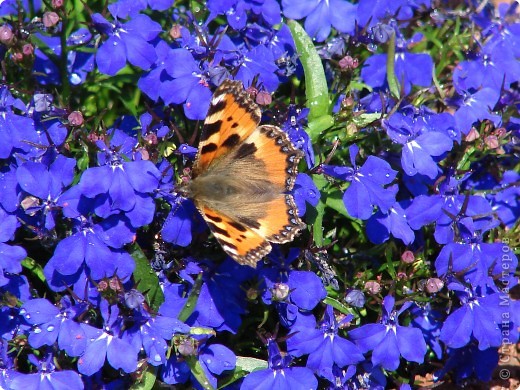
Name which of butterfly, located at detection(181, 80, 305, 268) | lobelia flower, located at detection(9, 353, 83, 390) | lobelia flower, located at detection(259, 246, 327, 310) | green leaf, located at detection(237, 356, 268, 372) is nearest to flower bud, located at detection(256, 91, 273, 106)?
butterfly, located at detection(181, 80, 305, 268)

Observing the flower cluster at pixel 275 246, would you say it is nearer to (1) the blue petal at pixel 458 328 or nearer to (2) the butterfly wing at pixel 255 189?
(1) the blue petal at pixel 458 328

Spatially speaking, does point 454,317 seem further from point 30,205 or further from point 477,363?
point 30,205

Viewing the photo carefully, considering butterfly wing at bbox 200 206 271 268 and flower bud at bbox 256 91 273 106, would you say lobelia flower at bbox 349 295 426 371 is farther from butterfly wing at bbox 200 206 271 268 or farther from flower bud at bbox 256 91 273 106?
flower bud at bbox 256 91 273 106

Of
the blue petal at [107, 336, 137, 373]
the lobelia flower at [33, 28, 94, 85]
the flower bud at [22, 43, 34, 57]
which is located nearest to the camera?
the blue petal at [107, 336, 137, 373]

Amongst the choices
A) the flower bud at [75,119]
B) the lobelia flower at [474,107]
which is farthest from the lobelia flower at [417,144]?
the flower bud at [75,119]

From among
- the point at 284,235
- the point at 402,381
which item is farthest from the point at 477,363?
the point at 284,235

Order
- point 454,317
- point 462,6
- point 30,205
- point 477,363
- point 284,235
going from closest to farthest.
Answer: point 284,235 < point 30,205 < point 454,317 < point 477,363 < point 462,6

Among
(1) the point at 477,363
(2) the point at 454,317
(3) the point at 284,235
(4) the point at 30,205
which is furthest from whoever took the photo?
(1) the point at 477,363
